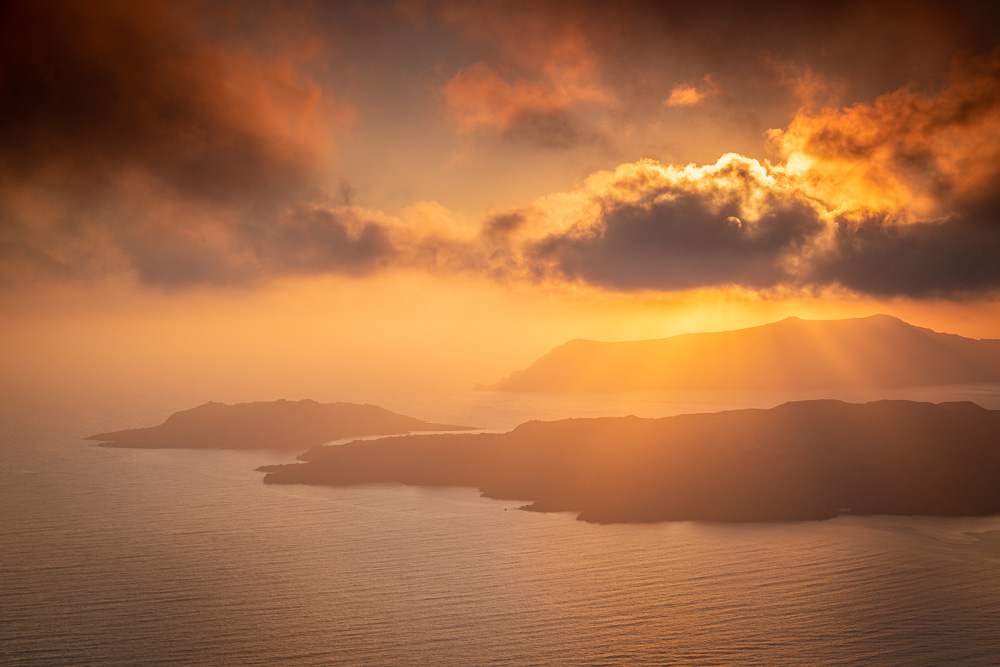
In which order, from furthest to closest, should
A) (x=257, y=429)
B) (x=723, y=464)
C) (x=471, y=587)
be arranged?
(x=257, y=429)
(x=723, y=464)
(x=471, y=587)

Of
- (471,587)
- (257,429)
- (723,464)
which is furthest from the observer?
(257,429)

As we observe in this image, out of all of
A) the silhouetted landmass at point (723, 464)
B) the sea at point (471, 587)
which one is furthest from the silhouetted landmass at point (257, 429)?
the sea at point (471, 587)

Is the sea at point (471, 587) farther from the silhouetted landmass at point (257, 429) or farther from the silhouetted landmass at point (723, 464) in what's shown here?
the silhouetted landmass at point (257, 429)

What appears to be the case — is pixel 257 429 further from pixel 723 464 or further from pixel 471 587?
pixel 471 587

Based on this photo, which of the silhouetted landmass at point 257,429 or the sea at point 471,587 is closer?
the sea at point 471,587

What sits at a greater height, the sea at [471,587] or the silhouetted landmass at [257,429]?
the silhouetted landmass at [257,429]

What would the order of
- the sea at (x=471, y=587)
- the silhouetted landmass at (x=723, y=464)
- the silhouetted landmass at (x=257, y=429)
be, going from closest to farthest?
the sea at (x=471, y=587), the silhouetted landmass at (x=723, y=464), the silhouetted landmass at (x=257, y=429)

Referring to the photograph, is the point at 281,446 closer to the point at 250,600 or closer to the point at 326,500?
the point at 326,500

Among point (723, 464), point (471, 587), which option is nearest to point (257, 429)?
point (723, 464)
